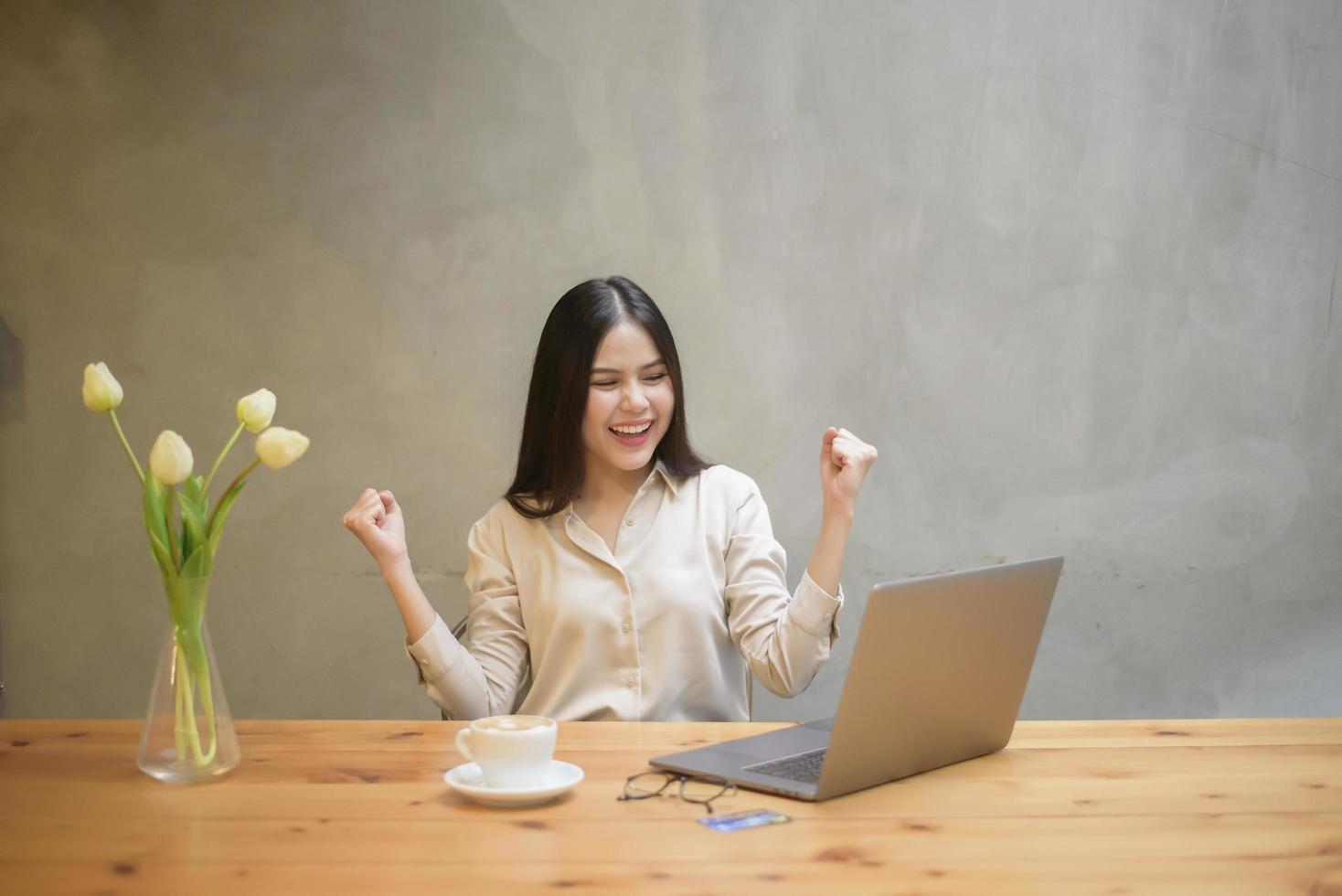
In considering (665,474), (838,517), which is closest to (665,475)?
(665,474)

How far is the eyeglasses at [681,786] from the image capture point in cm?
127

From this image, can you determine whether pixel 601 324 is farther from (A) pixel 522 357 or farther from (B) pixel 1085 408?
(B) pixel 1085 408

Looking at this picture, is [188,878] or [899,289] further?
[899,289]

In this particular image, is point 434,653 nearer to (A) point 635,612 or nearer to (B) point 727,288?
(A) point 635,612

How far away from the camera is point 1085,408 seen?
116 inches

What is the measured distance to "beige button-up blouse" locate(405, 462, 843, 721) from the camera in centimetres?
204

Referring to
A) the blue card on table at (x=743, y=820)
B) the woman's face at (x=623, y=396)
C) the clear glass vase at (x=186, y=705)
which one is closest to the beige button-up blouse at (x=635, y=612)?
the woman's face at (x=623, y=396)

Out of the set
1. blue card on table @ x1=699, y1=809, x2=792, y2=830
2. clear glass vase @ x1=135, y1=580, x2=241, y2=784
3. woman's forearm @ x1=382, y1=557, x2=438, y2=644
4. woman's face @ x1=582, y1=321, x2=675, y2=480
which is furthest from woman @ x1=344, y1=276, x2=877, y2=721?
blue card on table @ x1=699, y1=809, x2=792, y2=830

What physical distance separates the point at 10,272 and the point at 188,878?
2241 millimetres

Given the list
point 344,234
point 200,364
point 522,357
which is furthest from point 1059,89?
point 200,364

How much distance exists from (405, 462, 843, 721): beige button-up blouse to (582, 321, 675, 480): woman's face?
109 mm

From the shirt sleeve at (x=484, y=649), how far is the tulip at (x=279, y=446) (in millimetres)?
620

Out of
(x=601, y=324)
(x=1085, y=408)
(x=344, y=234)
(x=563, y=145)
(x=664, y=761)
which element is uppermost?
(x=563, y=145)

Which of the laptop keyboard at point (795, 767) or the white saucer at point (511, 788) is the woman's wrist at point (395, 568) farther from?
the laptop keyboard at point (795, 767)
